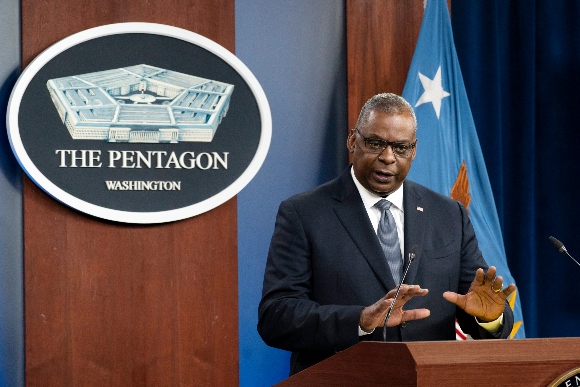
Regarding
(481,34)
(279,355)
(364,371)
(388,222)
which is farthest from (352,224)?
(481,34)

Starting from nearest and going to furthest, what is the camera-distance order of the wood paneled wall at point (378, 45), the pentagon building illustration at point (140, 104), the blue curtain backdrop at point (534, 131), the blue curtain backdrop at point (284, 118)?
the pentagon building illustration at point (140, 104)
the blue curtain backdrop at point (284, 118)
the wood paneled wall at point (378, 45)
the blue curtain backdrop at point (534, 131)

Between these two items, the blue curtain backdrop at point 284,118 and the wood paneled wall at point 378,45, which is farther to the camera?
the wood paneled wall at point 378,45

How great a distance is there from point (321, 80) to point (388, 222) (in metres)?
1.19

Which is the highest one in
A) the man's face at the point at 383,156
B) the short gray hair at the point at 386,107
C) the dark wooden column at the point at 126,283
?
the short gray hair at the point at 386,107

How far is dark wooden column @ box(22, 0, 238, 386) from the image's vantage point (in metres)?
3.13

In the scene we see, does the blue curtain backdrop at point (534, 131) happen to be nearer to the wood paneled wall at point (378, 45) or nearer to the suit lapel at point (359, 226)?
the wood paneled wall at point (378, 45)

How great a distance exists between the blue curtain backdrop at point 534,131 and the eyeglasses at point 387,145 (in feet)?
6.21

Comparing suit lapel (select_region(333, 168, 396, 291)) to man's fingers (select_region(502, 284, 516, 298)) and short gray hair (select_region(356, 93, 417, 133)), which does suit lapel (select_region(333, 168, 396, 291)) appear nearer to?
short gray hair (select_region(356, 93, 417, 133))

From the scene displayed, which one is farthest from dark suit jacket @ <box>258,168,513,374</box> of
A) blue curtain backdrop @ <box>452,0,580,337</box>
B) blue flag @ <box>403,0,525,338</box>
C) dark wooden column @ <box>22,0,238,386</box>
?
blue curtain backdrop @ <box>452,0,580,337</box>

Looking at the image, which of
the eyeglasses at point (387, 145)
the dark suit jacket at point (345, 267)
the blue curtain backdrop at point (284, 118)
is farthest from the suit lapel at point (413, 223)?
the blue curtain backdrop at point (284, 118)

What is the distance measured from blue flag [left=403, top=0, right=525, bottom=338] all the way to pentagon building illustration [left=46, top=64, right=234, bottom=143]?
2.86ft

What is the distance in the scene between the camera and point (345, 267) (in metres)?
2.47

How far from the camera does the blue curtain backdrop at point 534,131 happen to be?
4.32 m

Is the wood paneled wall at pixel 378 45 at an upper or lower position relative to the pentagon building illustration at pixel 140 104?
upper
